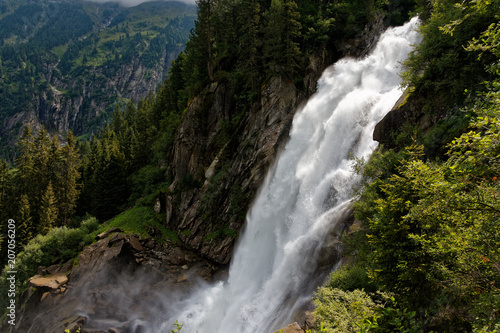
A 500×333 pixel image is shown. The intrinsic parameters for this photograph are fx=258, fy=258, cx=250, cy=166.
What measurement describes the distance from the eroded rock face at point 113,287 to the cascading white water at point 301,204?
2989 mm

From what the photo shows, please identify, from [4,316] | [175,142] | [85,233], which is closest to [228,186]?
[175,142]

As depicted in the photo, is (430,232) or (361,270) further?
(361,270)

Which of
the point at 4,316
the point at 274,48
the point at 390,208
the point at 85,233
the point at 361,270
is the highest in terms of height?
the point at 274,48

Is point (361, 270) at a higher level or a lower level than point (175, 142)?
higher

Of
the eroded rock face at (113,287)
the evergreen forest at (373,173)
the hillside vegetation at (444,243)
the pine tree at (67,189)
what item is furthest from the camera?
the pine tree at (67,189)

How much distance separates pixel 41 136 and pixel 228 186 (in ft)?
124

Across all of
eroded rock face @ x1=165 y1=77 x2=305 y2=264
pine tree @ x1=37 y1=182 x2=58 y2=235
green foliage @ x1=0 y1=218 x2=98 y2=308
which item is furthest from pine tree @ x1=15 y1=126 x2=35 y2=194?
eroded rock face @ x1=165 y1=77 x2=305 y2=264

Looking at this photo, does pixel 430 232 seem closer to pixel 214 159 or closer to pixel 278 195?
pixel 278 195

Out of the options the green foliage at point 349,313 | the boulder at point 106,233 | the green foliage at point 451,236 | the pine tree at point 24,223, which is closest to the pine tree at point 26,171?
the pine tree at point 24,223

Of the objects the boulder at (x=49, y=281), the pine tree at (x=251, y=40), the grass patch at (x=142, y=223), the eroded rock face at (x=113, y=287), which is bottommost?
the boulder at (x=49, y=281)

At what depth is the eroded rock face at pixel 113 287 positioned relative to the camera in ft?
82.7

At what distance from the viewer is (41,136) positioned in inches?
1785

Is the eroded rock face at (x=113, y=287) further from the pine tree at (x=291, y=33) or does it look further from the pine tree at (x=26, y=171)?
the pine tree at (x=291, y=33)

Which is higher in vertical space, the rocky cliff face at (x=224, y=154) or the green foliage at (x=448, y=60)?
the green foliage at (x=448, y=60)
